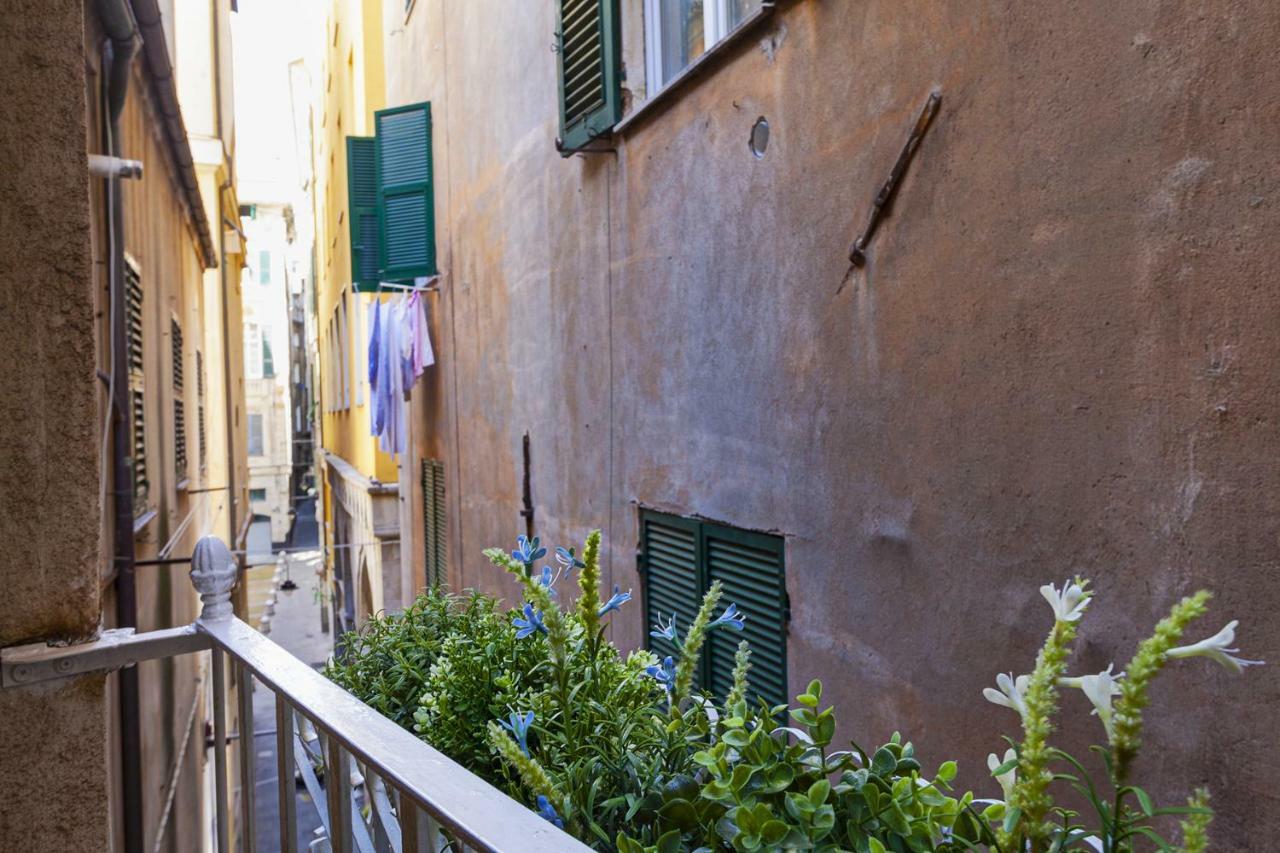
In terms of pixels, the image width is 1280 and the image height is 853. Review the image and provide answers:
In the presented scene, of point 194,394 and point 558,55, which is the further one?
point 194,394

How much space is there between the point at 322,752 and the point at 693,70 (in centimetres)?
388

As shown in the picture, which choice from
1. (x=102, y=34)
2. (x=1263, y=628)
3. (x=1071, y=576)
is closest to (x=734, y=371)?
(x=1071, y=576)

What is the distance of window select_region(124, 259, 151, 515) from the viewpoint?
6.29m

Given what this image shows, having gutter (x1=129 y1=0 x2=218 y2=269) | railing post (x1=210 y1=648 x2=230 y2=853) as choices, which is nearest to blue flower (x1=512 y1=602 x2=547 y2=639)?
railing post (x1=210 y1=648 x2=230 y2=853)

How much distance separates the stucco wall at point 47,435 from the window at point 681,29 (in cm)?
331

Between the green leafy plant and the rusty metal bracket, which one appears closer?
the green leafy plant

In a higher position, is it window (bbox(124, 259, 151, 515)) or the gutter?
the gutter

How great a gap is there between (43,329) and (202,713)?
10037 millimetres

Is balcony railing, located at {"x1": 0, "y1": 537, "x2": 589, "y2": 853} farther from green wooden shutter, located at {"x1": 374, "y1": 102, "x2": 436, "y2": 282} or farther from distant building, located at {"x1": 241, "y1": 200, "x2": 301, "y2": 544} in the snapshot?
distant building, located at {"x1": 241, "y1": 200, "x2": 301, "y2": 544}

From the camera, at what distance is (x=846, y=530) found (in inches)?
155

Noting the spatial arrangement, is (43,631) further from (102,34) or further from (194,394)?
(194,394)

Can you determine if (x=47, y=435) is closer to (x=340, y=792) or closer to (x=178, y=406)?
(x=340, y=792)

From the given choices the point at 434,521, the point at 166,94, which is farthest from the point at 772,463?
the point at 434,521

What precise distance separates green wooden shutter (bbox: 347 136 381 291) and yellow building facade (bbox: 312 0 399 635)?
0.27 metres
